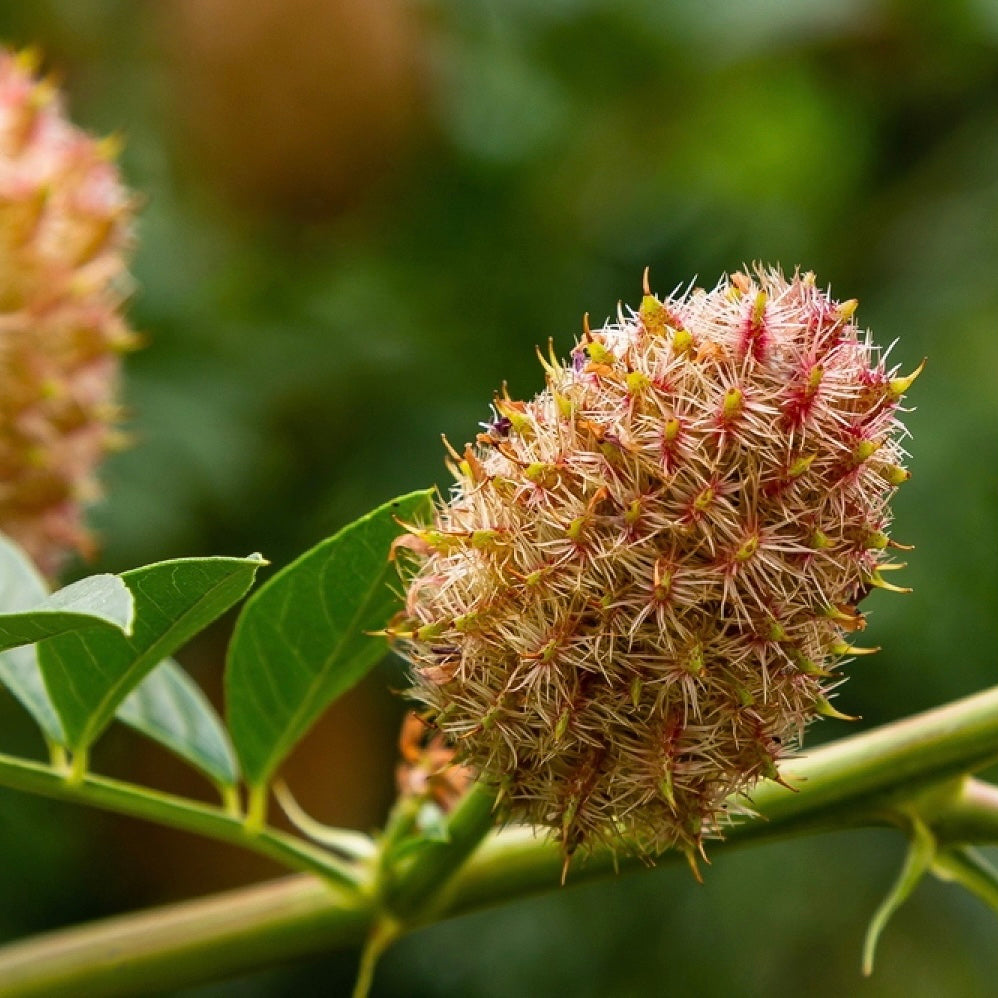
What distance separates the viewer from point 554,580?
34.8 inches

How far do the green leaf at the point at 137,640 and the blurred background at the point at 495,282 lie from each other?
1245 mm

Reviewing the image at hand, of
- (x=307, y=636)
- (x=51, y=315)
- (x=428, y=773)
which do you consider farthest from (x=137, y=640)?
(x=51, y=315)

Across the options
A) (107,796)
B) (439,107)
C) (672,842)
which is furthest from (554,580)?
(439,107)

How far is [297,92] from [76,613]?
2641mm

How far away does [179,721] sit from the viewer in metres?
1.32

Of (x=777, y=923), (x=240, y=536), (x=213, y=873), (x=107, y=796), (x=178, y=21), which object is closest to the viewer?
(x=107, y=796)

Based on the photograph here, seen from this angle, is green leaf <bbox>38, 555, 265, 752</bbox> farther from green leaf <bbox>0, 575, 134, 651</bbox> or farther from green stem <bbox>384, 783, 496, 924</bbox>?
green stem <bbox>384, 783, 496, 924</bbox>

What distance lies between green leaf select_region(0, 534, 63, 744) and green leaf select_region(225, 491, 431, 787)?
14 centimetres

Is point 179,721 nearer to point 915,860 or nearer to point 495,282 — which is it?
point 915,860

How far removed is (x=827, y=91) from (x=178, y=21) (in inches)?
52.1

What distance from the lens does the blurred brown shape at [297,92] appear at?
3.14 m

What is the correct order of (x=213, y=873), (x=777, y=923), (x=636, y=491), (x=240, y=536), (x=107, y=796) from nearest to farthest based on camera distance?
1. (x=636, y=491)
2. (x=107, y=796)
3. (x=777, y=923)
4. (x=240, y=536)
5. (x=213, y=873)

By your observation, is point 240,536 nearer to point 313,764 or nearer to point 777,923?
point 313,764

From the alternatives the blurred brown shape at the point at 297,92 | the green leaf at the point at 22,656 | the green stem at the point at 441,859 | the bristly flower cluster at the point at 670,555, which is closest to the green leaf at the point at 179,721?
the green leaf at the point at 22,656
